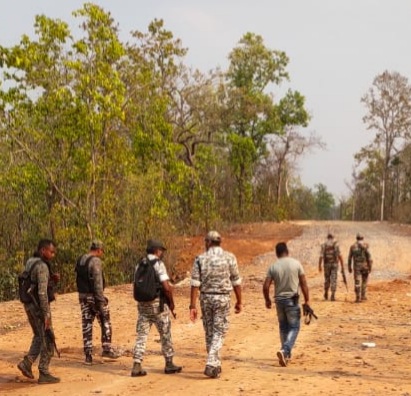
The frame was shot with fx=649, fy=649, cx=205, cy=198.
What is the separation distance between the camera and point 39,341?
8.48 metres

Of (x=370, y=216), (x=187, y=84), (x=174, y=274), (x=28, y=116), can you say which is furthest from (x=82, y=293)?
(x=370, y=216)

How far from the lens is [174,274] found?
81.8 feet

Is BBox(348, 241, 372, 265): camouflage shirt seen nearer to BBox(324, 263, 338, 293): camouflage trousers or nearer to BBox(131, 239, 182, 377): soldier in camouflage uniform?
BBox(324, 263, 338, 293): camouflage trousers

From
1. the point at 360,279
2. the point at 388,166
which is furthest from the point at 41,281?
the point at 388,166

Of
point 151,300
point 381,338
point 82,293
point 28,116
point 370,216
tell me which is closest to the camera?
point 151,300

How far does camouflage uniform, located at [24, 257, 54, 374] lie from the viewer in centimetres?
827

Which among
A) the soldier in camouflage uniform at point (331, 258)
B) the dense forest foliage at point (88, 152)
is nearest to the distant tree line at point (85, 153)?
the dense forest foliage at point (88, 152)

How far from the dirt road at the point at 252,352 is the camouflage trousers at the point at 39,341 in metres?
0.31

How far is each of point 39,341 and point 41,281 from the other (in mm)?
856

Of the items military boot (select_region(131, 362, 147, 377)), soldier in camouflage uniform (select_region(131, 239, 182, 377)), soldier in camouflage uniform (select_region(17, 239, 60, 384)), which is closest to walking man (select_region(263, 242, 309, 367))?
soldier in camouflage uniform (select_region(131, 239, 182, 377))

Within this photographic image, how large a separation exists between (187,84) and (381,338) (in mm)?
26523

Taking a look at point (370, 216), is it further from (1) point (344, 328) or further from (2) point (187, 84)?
(1) point (344, 328)

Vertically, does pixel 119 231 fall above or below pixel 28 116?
below

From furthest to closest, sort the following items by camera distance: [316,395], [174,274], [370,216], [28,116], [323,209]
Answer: [323,209] < [370,216] < [174,274] < [28,116] < [316,395]
